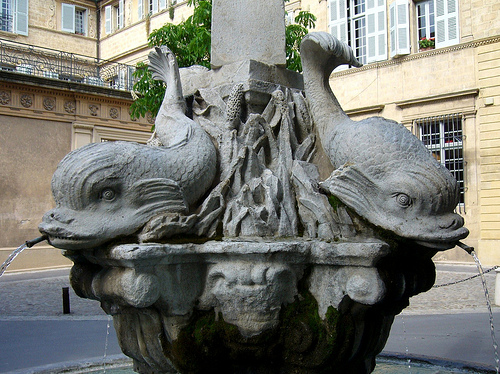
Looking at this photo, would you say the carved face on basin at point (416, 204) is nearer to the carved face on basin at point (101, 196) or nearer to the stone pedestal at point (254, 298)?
the stone pedestal at point (254, 298)

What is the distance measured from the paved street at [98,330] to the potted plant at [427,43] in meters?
7.50

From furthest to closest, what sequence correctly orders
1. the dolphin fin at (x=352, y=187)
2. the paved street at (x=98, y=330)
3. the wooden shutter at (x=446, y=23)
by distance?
the wooden shutter at (x=446, y=23) < the paved street at (x=98, y=330) < the dolphin fin at (x=352, y=187)

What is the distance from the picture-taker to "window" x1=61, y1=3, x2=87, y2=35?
21531 mm

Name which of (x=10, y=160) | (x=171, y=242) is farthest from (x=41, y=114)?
(x=171, y=242)

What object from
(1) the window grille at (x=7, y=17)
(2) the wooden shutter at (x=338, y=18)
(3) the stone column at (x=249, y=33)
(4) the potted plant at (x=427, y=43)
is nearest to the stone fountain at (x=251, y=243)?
(3) the stone column at (x=249, y=33)

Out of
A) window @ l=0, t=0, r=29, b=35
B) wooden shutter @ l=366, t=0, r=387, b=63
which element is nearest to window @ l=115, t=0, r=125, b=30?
window @ l=0, t=0, r=29, b=35

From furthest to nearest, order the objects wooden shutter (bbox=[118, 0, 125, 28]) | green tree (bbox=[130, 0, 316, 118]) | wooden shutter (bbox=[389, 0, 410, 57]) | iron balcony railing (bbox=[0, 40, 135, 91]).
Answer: wooden shutter (bbox=[118, 0, 125, 28]), iron balcony railing (bbox=[0, 40, 135, 91]), wooden shutter (bbox=[389, 0, 410, 57]), green tree (bbox=[130, 0, 316, 118])

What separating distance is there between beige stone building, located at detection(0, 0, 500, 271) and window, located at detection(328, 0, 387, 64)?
3 centimetres

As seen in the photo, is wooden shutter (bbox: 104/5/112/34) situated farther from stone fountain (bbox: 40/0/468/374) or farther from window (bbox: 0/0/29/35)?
stone fountain (bbox: 40/0/468/374)

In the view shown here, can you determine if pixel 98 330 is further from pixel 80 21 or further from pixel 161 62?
pixel 80 21

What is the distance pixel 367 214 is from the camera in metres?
2.69

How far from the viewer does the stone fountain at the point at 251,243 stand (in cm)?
258

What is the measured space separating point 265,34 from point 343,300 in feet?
6.43

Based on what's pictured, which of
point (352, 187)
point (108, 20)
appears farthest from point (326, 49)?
point (108, 20)
